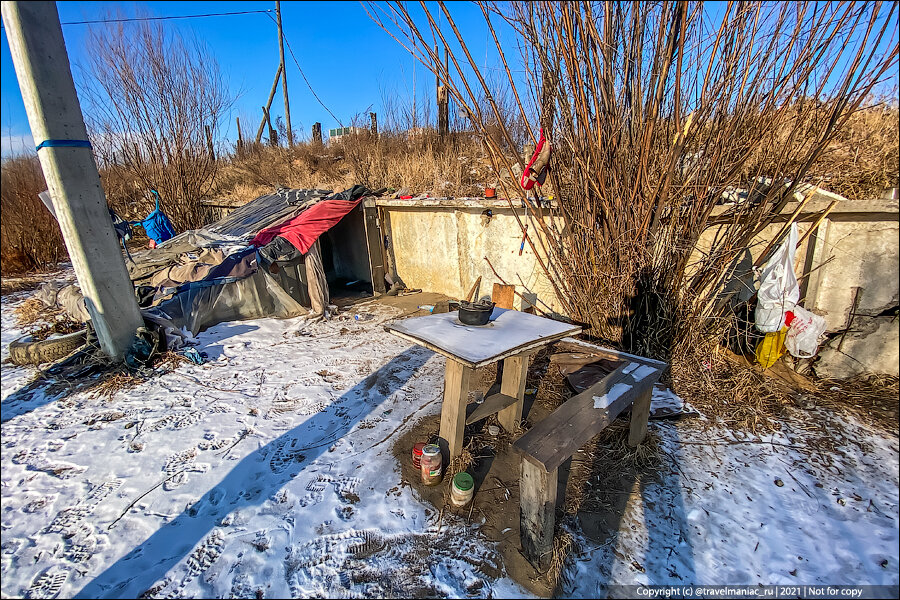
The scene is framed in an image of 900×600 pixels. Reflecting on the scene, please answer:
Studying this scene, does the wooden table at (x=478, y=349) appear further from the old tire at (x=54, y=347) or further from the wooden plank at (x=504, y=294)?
the old tire at (x=54, y=347)

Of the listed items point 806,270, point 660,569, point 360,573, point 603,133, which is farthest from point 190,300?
point 806,270

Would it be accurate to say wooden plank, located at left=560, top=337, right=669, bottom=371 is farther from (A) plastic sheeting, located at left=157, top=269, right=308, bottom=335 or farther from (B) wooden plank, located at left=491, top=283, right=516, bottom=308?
(A) plastic sheeting, located at left=157, top=269, right=308, bottom=335

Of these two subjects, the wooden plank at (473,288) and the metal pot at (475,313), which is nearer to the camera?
the metal pot at (475,313)

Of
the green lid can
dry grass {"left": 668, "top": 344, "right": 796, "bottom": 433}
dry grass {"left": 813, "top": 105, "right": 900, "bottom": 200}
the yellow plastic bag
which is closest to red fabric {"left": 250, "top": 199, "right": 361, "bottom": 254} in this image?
the green lid can

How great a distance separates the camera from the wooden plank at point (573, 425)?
188 cm

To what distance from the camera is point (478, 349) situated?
7.68ft

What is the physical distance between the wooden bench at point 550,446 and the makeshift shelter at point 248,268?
15.0 ft

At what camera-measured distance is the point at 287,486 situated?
2572mm

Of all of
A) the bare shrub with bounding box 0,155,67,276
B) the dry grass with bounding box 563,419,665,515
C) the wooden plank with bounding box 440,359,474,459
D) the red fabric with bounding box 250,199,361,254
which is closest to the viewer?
the bare shrub with bounding box 0,155,67,276

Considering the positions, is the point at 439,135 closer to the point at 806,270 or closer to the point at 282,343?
A: the point at 282,343

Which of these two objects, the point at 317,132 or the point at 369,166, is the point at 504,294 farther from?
the point at 317,132

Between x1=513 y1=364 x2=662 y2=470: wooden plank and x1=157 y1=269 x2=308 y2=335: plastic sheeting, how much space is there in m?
4.77

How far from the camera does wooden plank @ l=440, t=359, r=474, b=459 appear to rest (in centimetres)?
255

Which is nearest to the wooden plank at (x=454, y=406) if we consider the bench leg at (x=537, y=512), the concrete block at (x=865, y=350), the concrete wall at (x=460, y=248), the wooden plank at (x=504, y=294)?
the bench leg at (x=537, y=512)
